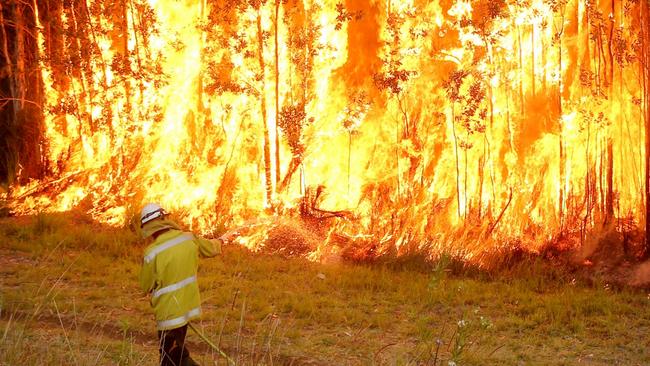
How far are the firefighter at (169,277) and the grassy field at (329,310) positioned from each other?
571mm

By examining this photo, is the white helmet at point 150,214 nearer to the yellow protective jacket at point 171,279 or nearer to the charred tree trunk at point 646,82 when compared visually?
the yellow protective jacket at point 171,279

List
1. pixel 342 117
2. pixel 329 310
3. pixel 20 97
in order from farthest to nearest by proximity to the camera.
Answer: pixel 20 97 → pixel 342 117 → pixel 329 310

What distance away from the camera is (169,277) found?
211 inches

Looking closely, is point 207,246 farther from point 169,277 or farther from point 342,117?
point 342,117

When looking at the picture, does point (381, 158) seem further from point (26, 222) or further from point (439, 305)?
point (26, 222)

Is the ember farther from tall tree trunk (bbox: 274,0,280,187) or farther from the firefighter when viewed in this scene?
the firefighter

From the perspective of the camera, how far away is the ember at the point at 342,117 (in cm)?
1035

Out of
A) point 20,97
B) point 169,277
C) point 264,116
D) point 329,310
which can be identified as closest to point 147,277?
point 169,277

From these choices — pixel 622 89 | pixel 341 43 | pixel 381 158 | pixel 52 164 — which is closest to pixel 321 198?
pixel 381 158

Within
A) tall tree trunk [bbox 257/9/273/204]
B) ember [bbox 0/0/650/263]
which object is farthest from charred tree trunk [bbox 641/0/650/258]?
tall tree trunk [bbox 257/9/273/204]

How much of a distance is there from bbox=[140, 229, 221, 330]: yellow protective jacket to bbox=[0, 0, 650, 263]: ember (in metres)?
5.60

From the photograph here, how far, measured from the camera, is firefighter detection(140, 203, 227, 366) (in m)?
5.32

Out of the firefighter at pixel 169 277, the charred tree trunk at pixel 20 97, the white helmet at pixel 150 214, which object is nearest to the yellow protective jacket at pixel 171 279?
the firefighter at pixel 169 277

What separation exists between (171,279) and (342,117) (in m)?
7.12
